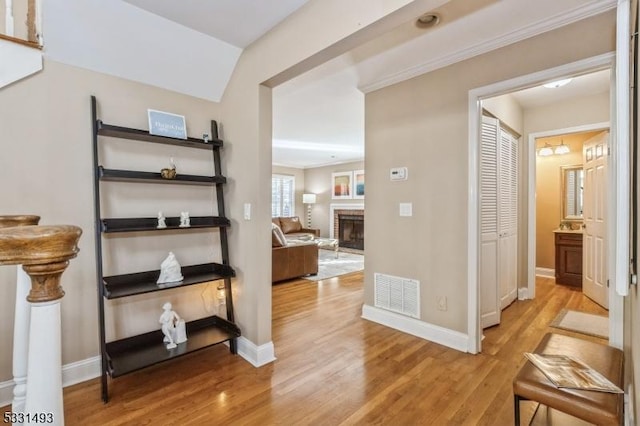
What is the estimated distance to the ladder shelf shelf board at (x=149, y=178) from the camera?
2.07m

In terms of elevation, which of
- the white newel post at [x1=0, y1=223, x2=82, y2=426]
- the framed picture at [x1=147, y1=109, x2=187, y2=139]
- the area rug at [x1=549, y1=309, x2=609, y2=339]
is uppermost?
the framed picture at [x1=147, y1=109, x2=187, y2=139]

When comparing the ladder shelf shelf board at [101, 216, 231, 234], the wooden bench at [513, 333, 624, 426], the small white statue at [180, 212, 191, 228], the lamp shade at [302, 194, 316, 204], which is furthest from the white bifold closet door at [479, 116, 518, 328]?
the lamp shade at [302, 194, 316, 204]

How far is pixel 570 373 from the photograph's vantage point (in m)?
1.46

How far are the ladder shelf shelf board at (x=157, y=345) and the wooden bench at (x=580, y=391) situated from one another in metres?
1.94

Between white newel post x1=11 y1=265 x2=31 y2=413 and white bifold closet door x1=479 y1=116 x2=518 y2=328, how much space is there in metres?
2.94

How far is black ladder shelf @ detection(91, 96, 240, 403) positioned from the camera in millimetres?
2004

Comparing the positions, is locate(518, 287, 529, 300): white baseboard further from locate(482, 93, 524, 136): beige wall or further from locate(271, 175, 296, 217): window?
locate(271, 175, 296, 217): window

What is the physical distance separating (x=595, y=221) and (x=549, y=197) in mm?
1474

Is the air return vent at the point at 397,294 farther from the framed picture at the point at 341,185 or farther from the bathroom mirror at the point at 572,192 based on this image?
the framed picture at the point at 341,185

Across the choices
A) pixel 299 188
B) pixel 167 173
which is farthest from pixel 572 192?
pixel 299 188

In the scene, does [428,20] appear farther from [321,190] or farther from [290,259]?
[321,190]

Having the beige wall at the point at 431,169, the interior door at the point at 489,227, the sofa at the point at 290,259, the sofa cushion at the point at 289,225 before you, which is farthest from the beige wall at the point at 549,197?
the sofa cushion at the point at 289,225

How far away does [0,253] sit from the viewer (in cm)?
61

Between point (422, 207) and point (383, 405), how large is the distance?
5.55 feet
